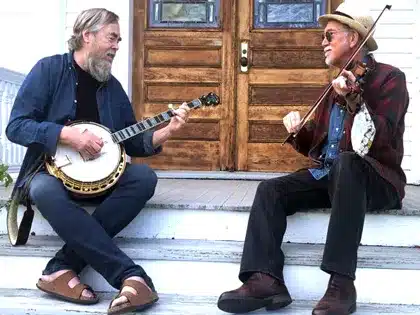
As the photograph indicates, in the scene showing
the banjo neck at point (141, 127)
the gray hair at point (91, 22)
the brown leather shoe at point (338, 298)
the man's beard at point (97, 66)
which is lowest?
the brown leather shoe at point (338, 298)

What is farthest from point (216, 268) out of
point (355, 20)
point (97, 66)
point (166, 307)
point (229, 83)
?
point (229, 83)

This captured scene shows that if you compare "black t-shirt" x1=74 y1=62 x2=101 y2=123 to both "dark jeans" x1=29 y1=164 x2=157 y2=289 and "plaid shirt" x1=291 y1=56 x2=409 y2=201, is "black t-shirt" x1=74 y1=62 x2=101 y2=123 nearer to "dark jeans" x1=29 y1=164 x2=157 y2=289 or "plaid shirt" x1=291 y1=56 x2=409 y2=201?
"dark jeans" x1=29 y1=164 x2=157 y2=289

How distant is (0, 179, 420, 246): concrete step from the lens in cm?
275

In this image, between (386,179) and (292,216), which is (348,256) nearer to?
(386,179)

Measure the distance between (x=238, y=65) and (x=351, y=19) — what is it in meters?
2.31

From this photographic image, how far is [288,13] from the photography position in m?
4.80

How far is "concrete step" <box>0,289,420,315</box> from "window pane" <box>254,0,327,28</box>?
9.08ft

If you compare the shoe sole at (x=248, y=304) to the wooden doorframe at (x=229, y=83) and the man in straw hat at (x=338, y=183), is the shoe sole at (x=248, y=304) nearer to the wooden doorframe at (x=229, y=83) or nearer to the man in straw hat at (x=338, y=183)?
the man in straw hat at (x=338, y=183)

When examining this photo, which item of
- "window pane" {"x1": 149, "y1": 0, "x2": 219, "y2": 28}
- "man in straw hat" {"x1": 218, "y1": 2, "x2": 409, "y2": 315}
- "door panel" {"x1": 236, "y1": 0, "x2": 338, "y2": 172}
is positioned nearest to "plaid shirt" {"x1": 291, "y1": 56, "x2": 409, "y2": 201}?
"man in straw hat" {"x1": 218, "y1": 2, "x2": 409, "y2": 315}

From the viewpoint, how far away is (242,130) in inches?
191

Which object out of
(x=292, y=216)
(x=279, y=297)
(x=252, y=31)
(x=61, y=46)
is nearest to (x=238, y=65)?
(x=252, y=31)

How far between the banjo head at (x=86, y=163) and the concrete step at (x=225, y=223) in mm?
260

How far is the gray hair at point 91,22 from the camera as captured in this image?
278cm

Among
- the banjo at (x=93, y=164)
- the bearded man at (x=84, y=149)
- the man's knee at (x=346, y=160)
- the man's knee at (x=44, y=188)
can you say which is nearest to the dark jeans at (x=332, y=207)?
the man's knee at (x=346, y=160)
